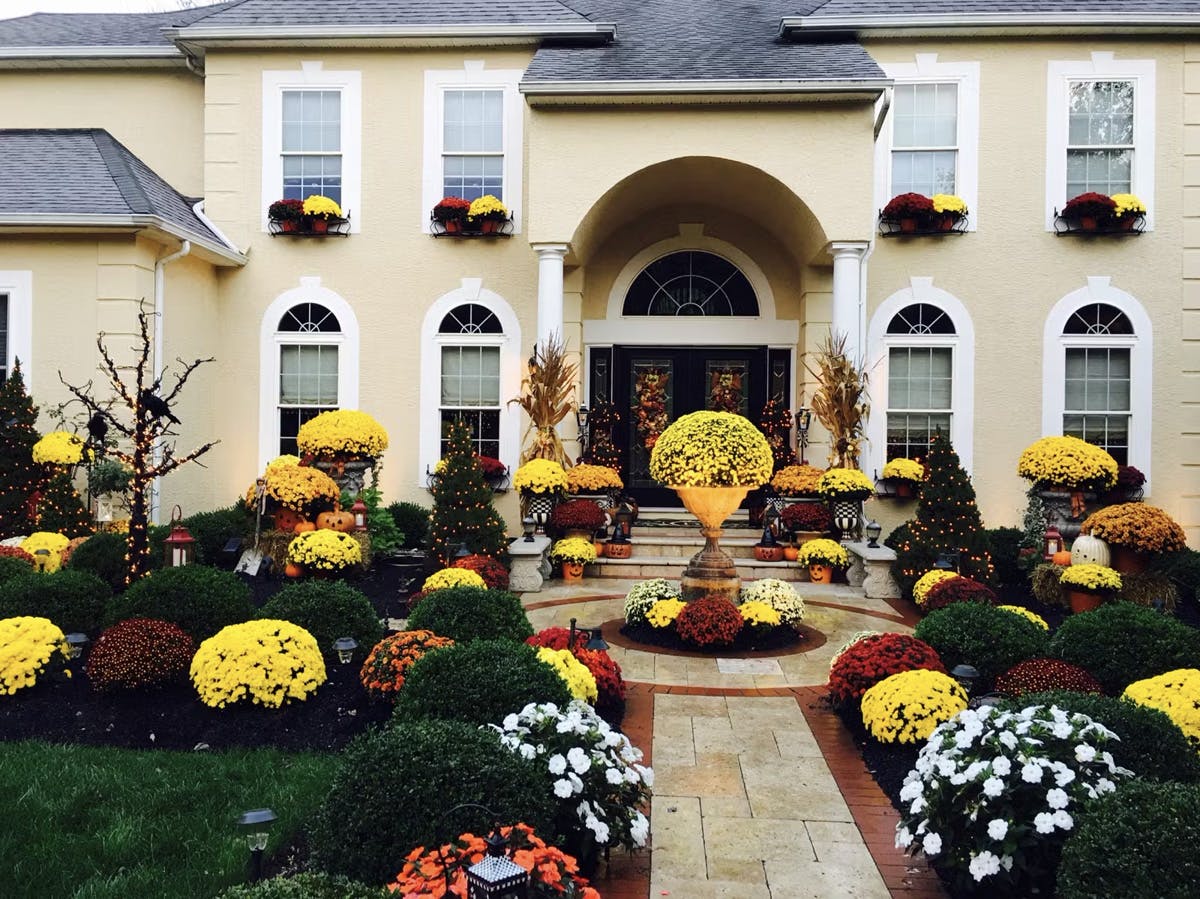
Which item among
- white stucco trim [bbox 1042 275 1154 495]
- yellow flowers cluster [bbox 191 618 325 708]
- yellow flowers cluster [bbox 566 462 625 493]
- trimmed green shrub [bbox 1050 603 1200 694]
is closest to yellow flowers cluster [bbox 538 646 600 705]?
yellow flowers cluster [bbox 191 618 325 708]

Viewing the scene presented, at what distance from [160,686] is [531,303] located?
803 centimetres

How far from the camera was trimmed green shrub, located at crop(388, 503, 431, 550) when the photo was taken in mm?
11688

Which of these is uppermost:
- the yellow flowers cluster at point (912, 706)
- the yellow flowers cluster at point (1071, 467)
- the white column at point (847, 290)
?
the white column at point (847, 290)

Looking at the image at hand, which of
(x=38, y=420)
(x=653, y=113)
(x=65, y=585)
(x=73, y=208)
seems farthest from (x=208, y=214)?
(x=65, y=585)

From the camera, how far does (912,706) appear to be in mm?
5004

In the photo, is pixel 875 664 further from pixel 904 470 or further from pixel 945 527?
pixel 904 470

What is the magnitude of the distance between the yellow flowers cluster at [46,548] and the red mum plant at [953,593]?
846 cm

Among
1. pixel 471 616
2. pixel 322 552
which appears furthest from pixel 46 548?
pixel 471 616

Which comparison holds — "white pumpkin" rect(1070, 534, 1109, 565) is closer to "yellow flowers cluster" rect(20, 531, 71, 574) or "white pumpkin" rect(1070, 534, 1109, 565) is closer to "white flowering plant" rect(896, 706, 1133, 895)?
"white flowering plant" rect(896, 706, 1133, 895)

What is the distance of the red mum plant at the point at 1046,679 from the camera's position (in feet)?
16.9

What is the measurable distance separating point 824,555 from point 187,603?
6.93 meters

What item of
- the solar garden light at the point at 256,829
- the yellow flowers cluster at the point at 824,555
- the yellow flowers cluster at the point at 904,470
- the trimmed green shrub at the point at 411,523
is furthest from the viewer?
the yellow flowers cluster at the point at 904,470

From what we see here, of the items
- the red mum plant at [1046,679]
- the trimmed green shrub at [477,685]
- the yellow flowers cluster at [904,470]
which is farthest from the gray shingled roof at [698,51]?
the trimmed green shrub at [477,685]

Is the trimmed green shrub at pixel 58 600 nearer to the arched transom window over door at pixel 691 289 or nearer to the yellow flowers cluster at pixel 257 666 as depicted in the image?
the yellow flowers cluster at pixel 257 666
